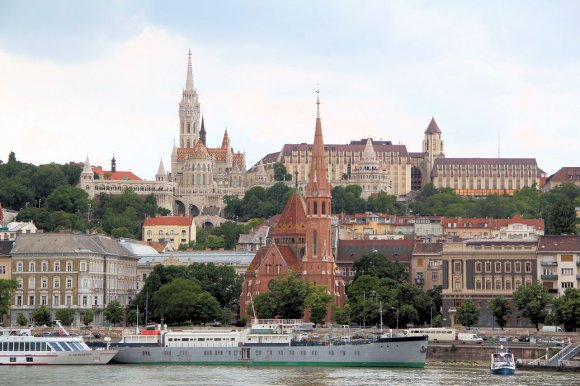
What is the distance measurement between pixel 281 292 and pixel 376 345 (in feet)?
96.1

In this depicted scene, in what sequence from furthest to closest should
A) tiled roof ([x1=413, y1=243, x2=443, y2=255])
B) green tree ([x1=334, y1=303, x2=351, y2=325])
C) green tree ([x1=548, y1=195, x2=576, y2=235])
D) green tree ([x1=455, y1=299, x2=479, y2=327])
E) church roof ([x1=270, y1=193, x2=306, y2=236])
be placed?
green tree ([x1=548, y1=195, x2=576, y2=235]) → tiled roof ([x1=413, y1=243, x2=443, y2=255]) → church roof ([x1=270, y1=193, x2=306, y2=236]) → green tree ([x1=334, y1=303, x2=351, y2=325]) → green tree ([x1=455, y1=299, x2=479, y2=327])

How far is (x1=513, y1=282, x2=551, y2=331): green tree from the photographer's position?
468 ft

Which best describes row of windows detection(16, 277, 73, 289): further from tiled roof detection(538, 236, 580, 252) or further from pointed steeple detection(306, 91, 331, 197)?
tiled roof detection(538, 236, 580, 252)

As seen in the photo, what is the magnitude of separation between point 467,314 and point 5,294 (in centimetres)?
3985

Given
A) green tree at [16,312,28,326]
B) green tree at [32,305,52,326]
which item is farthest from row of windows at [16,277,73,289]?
green tree at [32,305,52,326]

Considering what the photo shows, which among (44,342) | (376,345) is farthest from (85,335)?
(376,345)

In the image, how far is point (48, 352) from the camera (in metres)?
127

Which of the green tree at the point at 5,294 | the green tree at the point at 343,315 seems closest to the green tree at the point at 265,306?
the green tree at the point at 343,315

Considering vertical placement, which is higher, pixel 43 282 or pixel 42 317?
pixel 43 282

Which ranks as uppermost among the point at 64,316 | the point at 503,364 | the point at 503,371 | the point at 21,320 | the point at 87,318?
the point at 64,316

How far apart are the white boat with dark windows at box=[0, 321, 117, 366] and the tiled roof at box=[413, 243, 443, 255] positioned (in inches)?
2214

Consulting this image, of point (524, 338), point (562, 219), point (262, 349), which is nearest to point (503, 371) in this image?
point (524, 338)

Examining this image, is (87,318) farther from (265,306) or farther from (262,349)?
(262,349)

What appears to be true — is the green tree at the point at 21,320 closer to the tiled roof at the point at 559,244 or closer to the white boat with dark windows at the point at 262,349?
the white boat with dark windows at the point at 262,349
